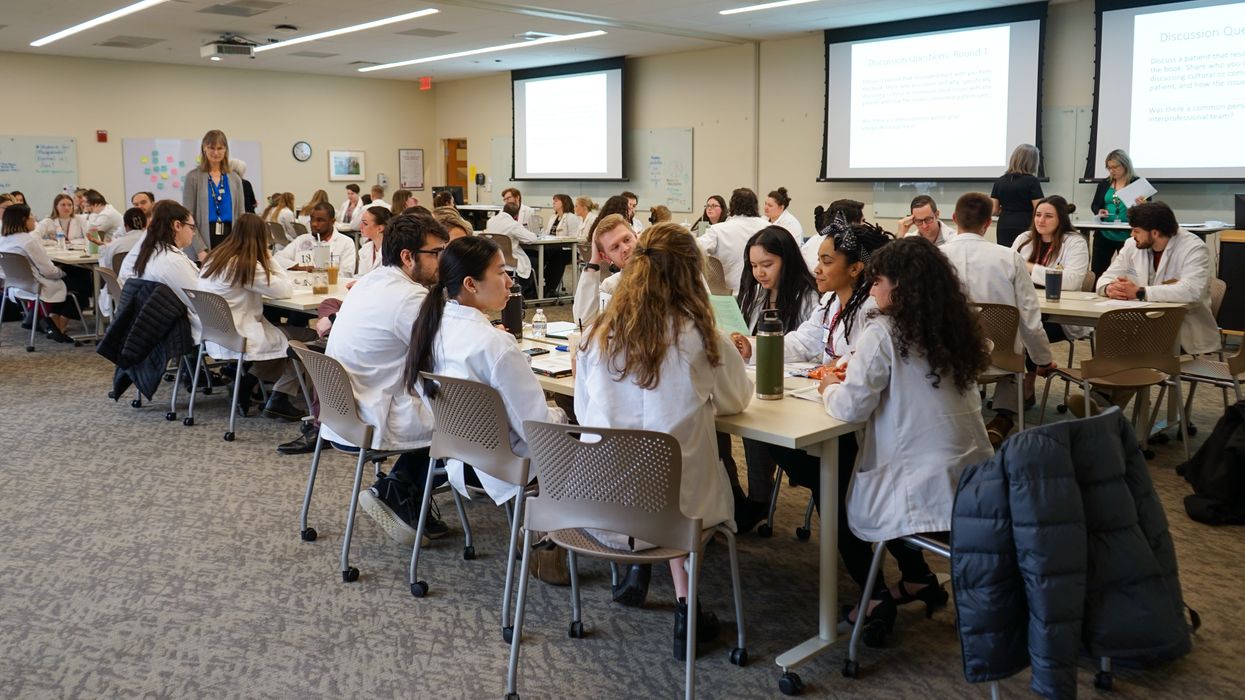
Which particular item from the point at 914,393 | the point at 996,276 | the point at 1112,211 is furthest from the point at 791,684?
the point at 1112,211

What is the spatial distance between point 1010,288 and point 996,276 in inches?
3.2

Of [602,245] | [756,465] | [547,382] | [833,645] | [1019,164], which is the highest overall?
[1019,164]

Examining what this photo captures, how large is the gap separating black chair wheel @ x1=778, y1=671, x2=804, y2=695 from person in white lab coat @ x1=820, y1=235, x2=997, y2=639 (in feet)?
1.32

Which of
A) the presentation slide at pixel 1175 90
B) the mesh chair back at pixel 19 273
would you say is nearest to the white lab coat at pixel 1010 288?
the presentation slide at pixel 1175 90

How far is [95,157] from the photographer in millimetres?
13172

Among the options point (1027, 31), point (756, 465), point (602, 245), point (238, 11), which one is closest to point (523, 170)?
point (238, 11)

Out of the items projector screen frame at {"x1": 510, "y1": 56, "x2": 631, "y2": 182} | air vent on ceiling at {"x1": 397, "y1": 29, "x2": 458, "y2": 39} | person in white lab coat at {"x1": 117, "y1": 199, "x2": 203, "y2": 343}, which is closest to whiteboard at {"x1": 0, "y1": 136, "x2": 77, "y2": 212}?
air vent on ceiling at {"x1": 397, "y1": 29, "x2": 458, "y2": 39}

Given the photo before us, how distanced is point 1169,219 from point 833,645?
3.40 meters

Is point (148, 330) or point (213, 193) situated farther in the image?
point (213, 193)

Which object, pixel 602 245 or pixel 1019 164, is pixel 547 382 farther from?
pixel 1019 164

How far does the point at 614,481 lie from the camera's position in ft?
7.88

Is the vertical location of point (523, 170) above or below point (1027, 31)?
below

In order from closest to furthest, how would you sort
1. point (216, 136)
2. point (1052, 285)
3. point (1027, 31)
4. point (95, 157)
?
point (1052, 285), point (216, 136), point (1027, 31), point (95, 157)

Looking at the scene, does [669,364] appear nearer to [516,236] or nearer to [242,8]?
[516,236]
